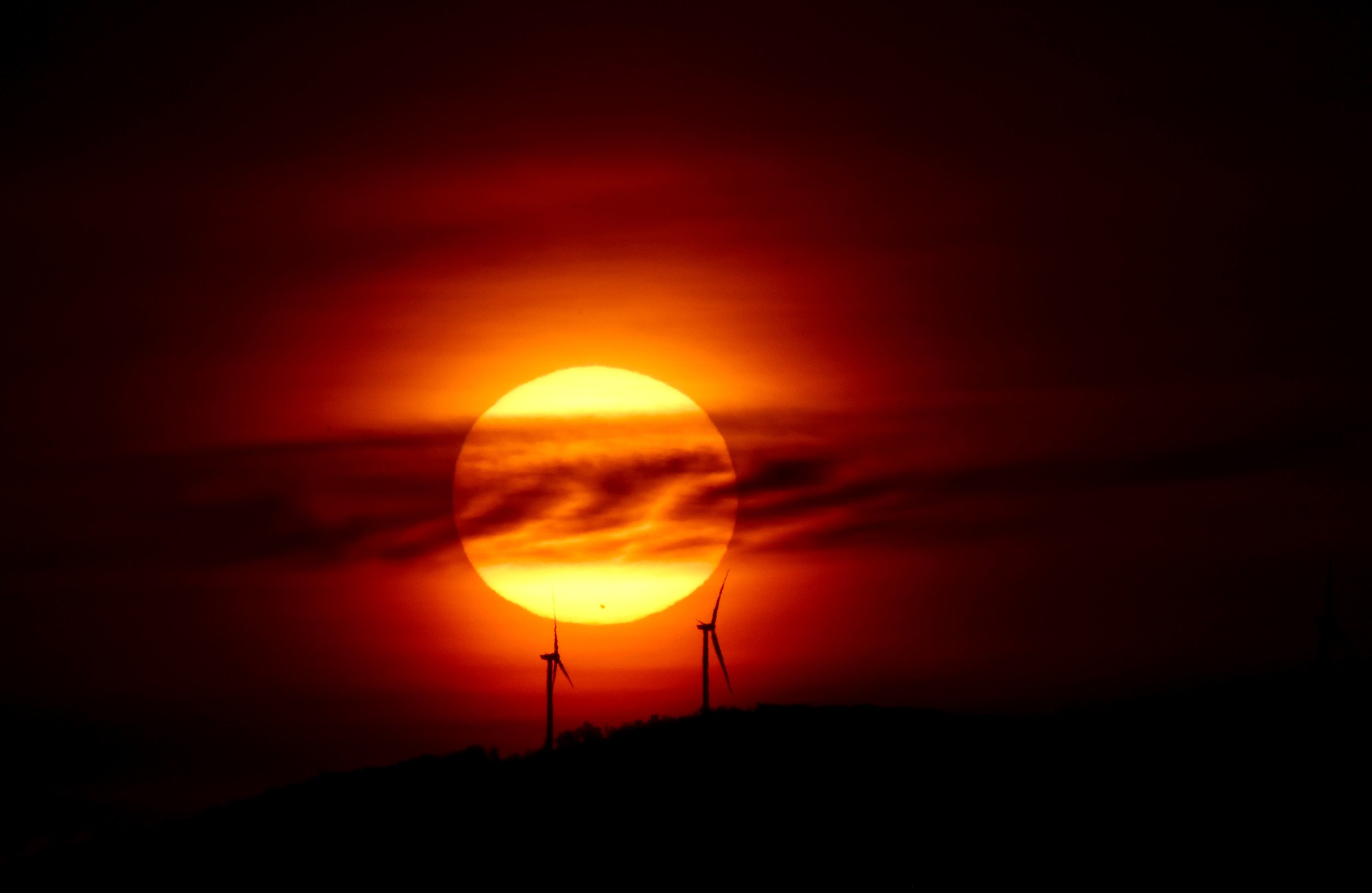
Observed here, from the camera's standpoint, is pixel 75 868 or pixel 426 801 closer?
pixel 426 801

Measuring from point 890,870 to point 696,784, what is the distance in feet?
110

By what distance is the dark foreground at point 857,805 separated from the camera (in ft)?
370

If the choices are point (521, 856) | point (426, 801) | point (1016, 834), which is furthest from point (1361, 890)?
point (426, 801)

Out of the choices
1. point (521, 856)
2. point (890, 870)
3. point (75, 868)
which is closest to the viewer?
point (890, 870)

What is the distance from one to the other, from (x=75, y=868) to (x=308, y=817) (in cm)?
4276

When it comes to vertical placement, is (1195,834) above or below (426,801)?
below

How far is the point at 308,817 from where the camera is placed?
174m

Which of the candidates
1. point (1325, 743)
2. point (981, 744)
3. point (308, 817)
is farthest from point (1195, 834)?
point (308, 817)

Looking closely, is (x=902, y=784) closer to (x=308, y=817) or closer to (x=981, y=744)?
(x=981, y=744)

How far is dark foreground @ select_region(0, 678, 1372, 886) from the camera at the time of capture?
112688 mm

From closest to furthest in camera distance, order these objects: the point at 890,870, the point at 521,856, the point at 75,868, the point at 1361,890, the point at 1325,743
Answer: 1. the point at 1361,890
2. the point at 890,870
3. the point at 521,856
4. the point at 1325,743
5. the point at 75,868

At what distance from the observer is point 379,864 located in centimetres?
13988

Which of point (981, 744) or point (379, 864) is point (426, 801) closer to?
point (379, 864)

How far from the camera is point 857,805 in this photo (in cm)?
12912
